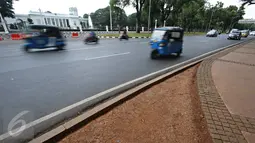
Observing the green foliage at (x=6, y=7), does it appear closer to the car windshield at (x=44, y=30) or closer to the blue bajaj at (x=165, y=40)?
the car windshield at (x=44, y=30)

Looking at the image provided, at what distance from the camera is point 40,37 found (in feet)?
29.0

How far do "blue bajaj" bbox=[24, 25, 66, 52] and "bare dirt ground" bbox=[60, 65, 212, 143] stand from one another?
922 cm

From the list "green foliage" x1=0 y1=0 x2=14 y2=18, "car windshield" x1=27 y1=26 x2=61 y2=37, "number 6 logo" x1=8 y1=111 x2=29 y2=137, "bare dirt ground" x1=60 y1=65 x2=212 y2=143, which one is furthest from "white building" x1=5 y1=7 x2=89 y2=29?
"bare dirt ground" x1=60 y1=65 x2=212 y2=143

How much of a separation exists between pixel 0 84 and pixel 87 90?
278 centimetres

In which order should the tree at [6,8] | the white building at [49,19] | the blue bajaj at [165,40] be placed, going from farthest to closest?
the white building at [49,19] < the tree at [6,8] < the blue bajaj at [165,40]

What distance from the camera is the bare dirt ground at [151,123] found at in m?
1.87

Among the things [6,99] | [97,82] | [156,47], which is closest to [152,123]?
[97,82]

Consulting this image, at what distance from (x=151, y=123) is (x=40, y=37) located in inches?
394

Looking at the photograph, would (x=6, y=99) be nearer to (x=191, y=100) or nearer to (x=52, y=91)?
(x=52, y=91)

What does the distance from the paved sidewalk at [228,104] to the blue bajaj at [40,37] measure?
10.1m

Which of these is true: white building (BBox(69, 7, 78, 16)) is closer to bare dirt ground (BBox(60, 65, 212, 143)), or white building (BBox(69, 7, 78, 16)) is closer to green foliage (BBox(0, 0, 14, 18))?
green foliage (BBox(0, 0, 14, 18))

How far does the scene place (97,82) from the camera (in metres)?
3.99

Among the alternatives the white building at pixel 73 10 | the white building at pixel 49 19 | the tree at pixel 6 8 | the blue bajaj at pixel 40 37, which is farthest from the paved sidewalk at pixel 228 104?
the white building at pixel 73 10

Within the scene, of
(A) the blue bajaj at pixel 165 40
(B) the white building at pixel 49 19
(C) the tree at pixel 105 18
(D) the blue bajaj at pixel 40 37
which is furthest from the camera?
(C) the tree at pixel 105 18
